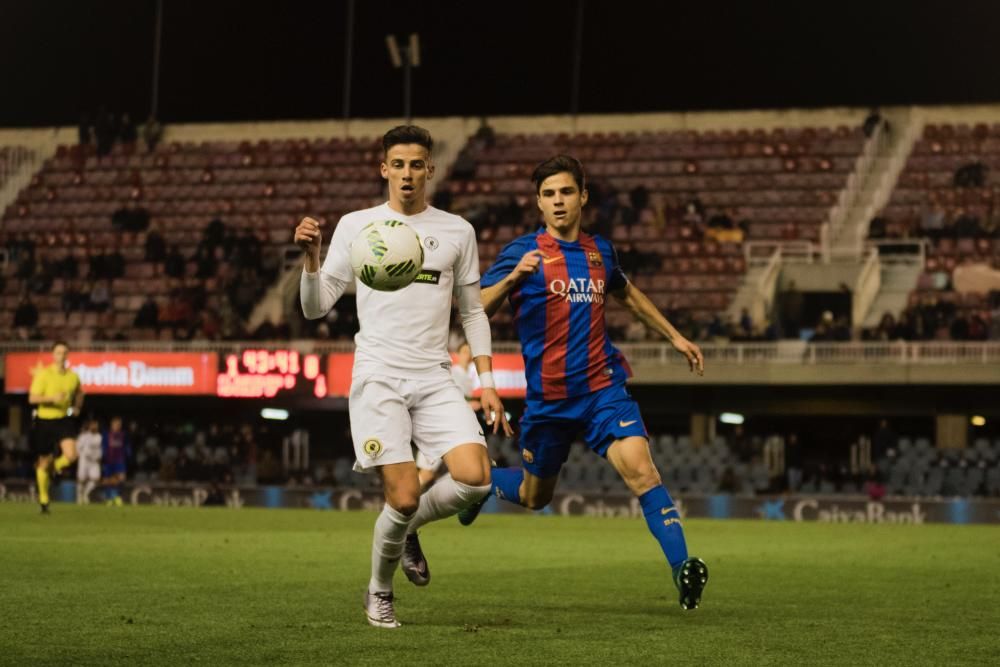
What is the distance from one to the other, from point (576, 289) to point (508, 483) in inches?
50.4

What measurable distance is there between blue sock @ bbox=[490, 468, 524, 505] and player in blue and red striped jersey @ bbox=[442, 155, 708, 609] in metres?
0.25

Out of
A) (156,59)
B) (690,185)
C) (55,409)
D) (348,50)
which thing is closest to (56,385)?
(55,409)

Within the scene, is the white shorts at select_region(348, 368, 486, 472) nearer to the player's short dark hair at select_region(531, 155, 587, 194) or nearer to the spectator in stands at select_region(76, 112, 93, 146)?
the player's short dark hair at select_region(531, 155, 587, 194)

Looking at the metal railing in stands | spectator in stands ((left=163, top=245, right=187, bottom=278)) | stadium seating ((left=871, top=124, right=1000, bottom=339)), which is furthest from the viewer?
spectator in stands ((left=163, top=245, right=187, bottom=278))

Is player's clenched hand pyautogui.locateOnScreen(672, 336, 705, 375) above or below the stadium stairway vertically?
below

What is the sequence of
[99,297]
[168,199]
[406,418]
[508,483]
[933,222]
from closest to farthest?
[406,418] < [508,483] < [933,222] < [99,297] < [168,199]

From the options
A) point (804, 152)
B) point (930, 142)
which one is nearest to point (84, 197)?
point (804, 152)

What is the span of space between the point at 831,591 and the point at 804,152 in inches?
1223

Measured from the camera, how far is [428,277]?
7.71 meters

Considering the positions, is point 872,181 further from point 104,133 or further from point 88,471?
point 104,133

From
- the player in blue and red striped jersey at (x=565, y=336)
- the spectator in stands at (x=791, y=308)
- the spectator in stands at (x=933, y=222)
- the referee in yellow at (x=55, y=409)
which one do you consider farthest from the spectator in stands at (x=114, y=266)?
the player in blue and red striped jersey at (x=565, y=336)

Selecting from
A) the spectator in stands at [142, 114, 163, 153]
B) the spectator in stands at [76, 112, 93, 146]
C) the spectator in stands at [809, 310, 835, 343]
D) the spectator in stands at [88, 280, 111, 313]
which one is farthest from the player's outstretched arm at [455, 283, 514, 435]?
the spectator in stands at [76, 112, 93, 146]

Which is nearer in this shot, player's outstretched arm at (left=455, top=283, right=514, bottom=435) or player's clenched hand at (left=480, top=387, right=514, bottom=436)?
player's clenched hand at (left=480, top=387, right=514, bottom=436)

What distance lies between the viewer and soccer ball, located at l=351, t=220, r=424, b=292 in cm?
738
